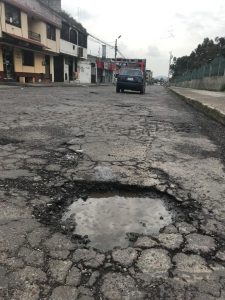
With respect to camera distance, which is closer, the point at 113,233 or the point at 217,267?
the point at 217,267

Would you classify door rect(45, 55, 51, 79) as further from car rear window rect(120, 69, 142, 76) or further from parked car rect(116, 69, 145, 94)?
car rear window rect(120, 69, 142, 76)

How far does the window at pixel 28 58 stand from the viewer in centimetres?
2769

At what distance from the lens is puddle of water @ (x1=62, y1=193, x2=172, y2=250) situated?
2311 millimetres

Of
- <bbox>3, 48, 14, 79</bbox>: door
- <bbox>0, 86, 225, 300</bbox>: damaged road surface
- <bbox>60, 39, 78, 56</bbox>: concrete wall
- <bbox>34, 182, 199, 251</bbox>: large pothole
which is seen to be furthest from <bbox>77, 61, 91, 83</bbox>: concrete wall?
<bbox>34, 182, 199, 251</bbox>: large pothole

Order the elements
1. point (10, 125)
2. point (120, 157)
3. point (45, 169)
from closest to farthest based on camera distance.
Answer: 1. point (45, 169)
2. point (120, 157)
3. point (10, 125)

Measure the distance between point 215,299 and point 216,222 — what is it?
93 cm

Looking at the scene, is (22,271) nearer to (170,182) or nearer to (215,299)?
(215,299)

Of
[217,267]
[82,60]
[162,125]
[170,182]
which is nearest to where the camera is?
[217,267]

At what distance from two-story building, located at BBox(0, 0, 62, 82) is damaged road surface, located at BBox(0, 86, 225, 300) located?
21169 millimetres

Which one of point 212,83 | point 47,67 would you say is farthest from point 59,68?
point 212,83

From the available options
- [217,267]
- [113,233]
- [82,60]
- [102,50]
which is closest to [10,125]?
[113,233]

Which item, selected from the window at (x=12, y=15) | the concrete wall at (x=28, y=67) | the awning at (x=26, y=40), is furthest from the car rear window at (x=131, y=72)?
the concrete wall at (x=28, y=67)

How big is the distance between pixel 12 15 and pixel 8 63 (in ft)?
11.9

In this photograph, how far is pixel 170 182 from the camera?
3.46 meters
